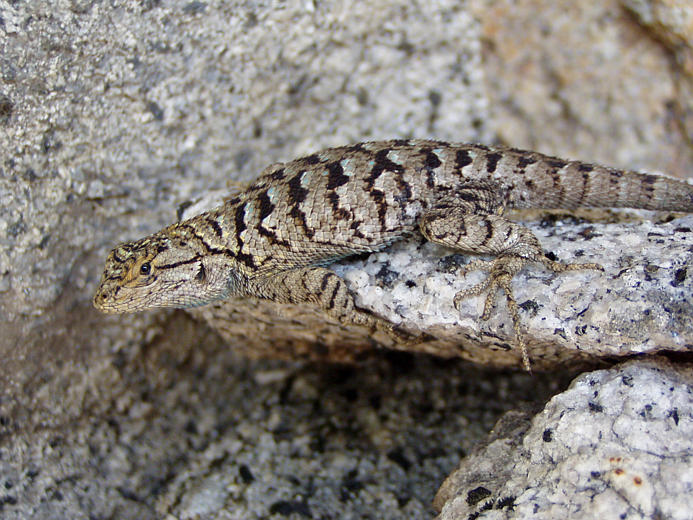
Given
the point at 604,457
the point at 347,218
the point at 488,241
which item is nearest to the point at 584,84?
the point at 488,241

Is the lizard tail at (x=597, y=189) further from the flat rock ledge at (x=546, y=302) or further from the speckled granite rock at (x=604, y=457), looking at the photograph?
the speckled granite rock at (x=604, y=457)

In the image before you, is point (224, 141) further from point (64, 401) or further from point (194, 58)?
point (64, 401)

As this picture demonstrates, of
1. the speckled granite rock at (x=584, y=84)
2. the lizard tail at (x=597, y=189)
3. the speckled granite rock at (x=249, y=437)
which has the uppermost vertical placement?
the lizard tail at (x=597, y=189)

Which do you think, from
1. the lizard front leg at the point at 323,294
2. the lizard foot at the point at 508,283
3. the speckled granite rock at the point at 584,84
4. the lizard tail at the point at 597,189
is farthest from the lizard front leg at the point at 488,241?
the speckled granite rock at the point at 584,84

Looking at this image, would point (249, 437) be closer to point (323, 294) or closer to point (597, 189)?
point (323, 294)

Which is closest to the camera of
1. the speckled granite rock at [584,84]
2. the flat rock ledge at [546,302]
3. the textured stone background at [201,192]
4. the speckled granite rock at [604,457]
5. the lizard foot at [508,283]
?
the speckled granite rock at [604,457]

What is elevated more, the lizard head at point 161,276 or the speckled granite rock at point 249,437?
the lizard head at point 161,276

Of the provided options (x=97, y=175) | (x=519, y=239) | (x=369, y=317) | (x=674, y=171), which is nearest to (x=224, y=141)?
(x=97, y=175)

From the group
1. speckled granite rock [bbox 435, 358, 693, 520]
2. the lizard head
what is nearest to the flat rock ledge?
speckled granite rock [bbox 435, 358, 693, 520]
